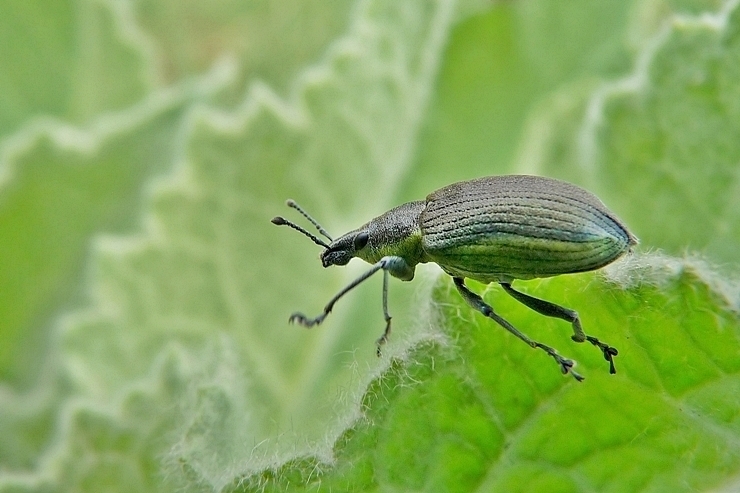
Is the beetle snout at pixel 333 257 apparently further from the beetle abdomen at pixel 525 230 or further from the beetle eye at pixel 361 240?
the beetle abdomen at pixel 525 230

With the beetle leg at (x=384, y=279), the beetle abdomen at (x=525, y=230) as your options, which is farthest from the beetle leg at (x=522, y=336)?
the beetle leg at (x=384, y=279)

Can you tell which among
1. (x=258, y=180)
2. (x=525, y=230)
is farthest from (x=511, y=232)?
(x=258, y=180)

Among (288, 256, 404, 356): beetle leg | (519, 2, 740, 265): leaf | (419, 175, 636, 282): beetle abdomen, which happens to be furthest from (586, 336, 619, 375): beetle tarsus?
(288, 256, 404, 356): beetle leg

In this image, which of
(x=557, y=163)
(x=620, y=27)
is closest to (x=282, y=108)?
(x=557, y=163)

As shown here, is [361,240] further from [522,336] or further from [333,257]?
[522,336]

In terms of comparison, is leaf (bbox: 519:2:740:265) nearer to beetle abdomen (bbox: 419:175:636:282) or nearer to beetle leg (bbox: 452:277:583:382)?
beetle abdomen (bbox: 419:175:636:282)

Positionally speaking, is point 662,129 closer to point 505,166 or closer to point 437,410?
point 505,166
